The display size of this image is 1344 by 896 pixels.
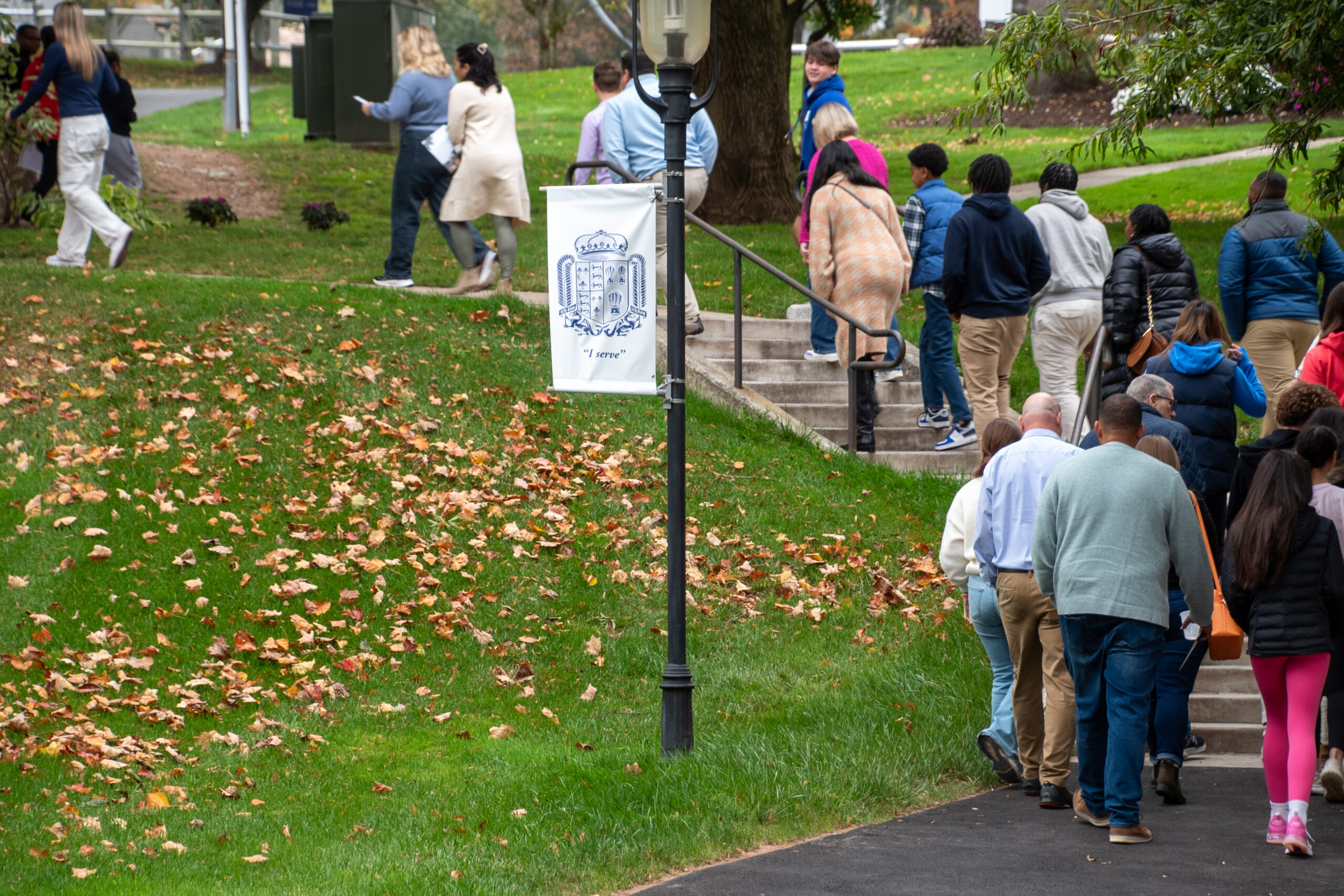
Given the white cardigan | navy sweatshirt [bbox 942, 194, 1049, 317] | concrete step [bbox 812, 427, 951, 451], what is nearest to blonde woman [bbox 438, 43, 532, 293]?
concrete step [bbox 812, 427, 951, 451]

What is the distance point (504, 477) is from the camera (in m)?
10.2

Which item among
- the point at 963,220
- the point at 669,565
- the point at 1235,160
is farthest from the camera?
the point at 1235,160

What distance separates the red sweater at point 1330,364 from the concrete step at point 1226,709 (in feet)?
5.76

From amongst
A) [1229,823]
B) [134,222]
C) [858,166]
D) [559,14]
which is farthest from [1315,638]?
[559,14]

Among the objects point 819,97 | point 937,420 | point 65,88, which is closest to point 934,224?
point 937,420

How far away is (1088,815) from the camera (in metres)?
6.04

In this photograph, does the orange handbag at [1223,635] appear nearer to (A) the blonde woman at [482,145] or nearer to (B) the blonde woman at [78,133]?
(A) the blonde woman at [482,145]

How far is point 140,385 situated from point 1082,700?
778 cm

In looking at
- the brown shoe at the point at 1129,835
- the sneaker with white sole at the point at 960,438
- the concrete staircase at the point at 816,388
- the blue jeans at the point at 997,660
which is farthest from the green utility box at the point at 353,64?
the brown shoe at the point at 1129,835

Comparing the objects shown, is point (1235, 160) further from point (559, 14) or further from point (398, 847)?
point (559, 14)

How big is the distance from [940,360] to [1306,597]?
17.1ft

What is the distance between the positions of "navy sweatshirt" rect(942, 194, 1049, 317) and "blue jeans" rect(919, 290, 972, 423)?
0.46m

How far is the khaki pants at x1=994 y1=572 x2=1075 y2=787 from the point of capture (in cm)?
627

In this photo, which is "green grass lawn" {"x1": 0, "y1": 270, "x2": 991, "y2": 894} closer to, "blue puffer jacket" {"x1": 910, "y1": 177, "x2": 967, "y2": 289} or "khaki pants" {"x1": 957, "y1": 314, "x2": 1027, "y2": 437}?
"khaki pants" {"x1": 957, "y1": 314, "x2": 1027, "y2": 437}
